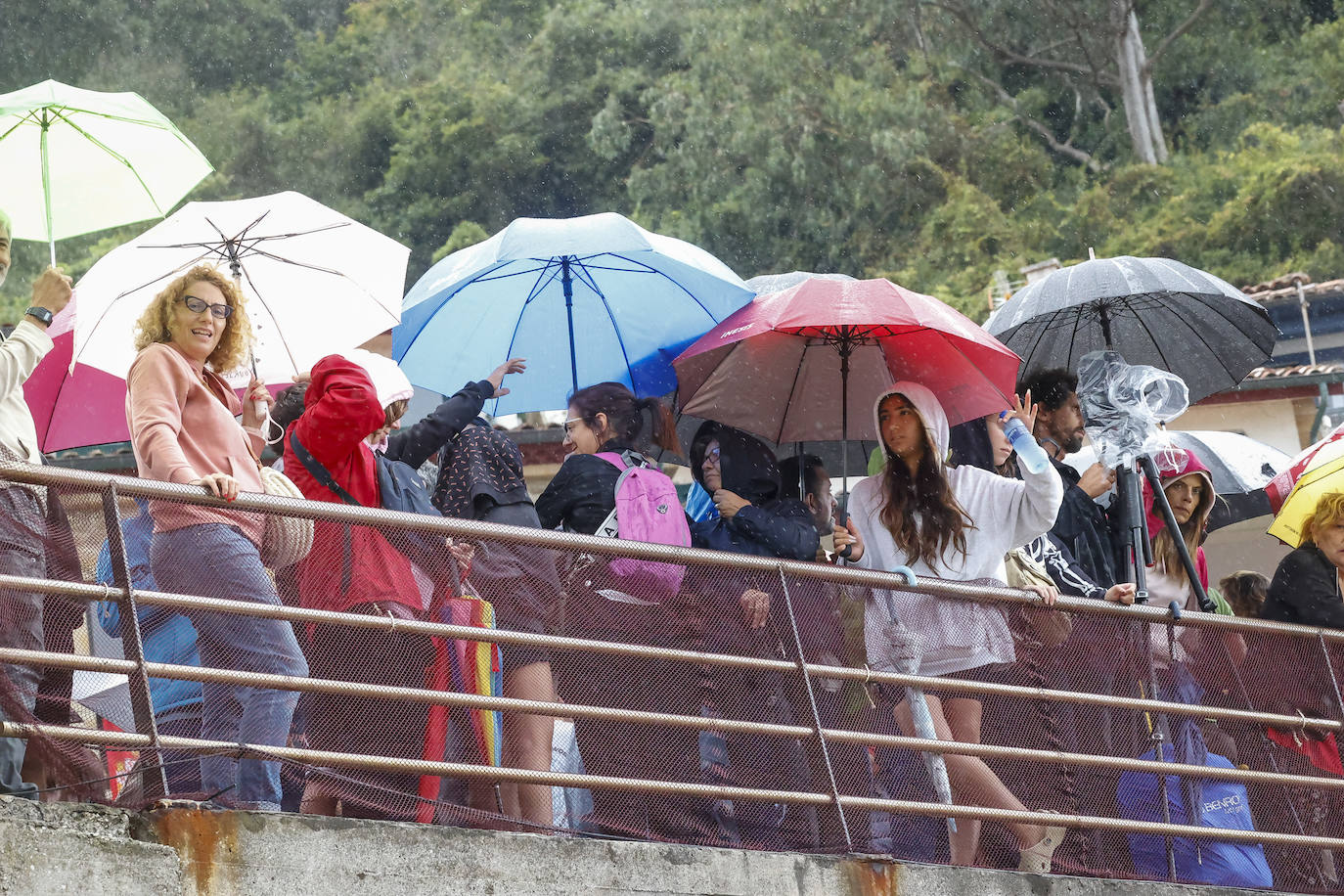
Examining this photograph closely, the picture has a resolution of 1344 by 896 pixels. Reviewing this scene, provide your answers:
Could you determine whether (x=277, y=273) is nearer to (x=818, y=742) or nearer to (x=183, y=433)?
(x=183, y=433)

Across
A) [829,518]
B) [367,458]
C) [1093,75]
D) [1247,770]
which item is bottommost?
[1247,770]

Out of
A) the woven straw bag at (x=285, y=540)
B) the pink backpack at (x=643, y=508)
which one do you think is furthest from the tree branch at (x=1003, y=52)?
the woven straw bag at (x=285, y=540)

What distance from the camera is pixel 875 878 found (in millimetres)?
4660

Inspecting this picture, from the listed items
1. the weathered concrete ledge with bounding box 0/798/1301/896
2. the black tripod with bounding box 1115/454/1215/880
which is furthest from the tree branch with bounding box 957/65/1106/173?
the weathered concrete ledge with bounding box 0/798/1301/896

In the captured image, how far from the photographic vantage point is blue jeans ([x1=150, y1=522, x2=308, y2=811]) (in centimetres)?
396

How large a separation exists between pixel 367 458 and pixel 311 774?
1.18m

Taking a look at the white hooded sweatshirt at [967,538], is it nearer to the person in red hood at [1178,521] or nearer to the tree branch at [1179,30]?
the person in red hood at [1178,521]

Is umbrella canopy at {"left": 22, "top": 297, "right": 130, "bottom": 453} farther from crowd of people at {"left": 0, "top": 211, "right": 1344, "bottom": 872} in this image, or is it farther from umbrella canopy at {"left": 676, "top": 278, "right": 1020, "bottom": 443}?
umbrella canopy at {"left": 676, "top": 278, "right": 1020, "bottom": 443}

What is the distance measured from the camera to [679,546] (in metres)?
4.70

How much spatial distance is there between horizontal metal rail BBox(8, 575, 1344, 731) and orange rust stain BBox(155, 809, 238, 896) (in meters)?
0.35

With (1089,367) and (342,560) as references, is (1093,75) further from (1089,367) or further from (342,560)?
(342,560)

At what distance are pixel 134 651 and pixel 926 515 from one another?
2.68 metres

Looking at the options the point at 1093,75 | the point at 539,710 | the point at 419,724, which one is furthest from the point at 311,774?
the point at 1093,75

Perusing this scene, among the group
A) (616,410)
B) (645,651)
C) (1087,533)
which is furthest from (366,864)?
(1087,533)
